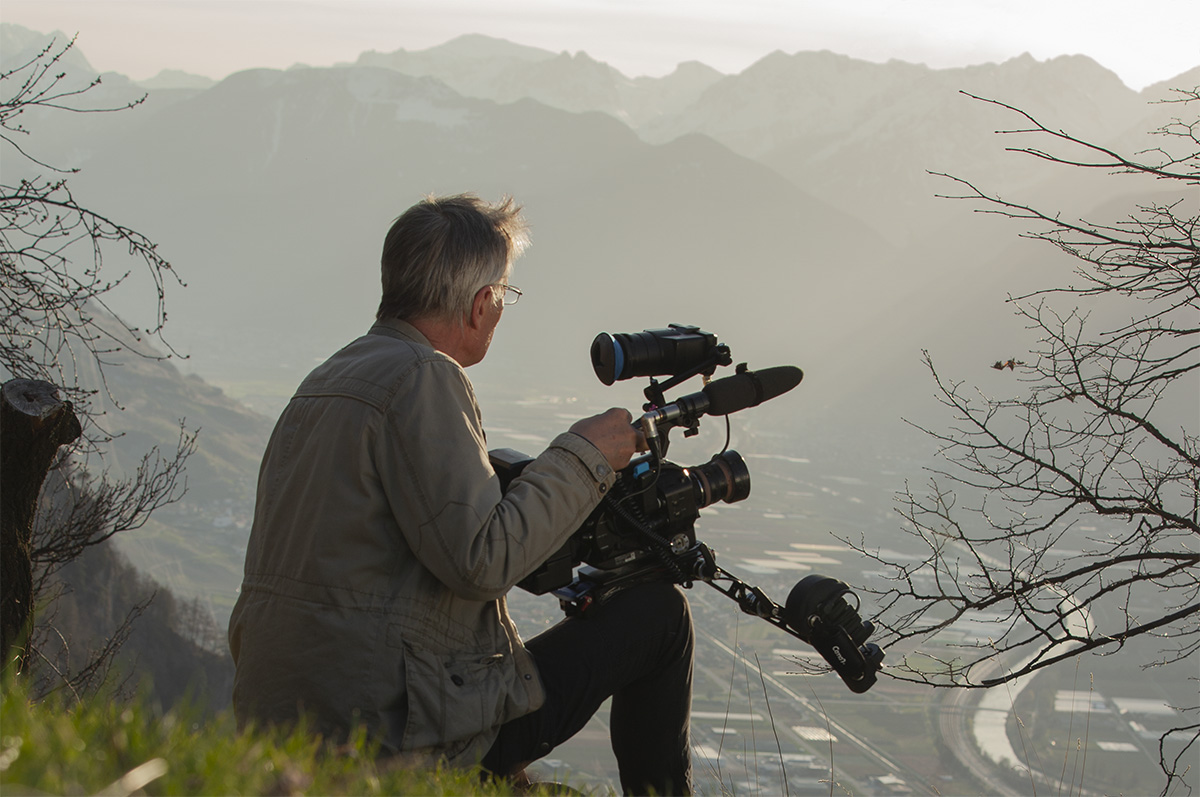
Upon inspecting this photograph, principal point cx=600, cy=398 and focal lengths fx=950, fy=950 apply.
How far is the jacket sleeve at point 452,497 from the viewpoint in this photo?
5.65 feet

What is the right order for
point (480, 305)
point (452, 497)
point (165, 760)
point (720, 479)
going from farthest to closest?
point (720, 479), point (480, 305), point (452, 497), point (165, 760)

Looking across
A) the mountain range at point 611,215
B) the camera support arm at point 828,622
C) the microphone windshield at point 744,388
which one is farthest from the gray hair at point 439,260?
the mountain range at point 611,215

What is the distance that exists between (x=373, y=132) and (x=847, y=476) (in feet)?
361

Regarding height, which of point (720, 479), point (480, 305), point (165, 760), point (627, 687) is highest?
point (480, 305)

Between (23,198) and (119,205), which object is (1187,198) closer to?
(23,198)

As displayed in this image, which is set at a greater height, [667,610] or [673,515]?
[673,515]

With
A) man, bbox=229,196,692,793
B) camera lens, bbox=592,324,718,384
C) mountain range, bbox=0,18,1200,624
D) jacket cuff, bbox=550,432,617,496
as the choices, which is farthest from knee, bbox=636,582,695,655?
mountain range, bbox=0,18,1200,624

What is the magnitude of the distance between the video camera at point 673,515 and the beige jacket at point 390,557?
27 cm

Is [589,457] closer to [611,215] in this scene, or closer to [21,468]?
[21,468]

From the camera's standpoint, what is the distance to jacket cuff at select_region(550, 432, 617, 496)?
191 cm

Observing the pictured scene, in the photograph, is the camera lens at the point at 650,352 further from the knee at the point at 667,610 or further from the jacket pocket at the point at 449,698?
the jacket pocket at the point at 449,698

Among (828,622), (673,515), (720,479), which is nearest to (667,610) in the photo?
(673,515)

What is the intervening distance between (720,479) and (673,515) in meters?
0.17

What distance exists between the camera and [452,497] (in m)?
1.72
